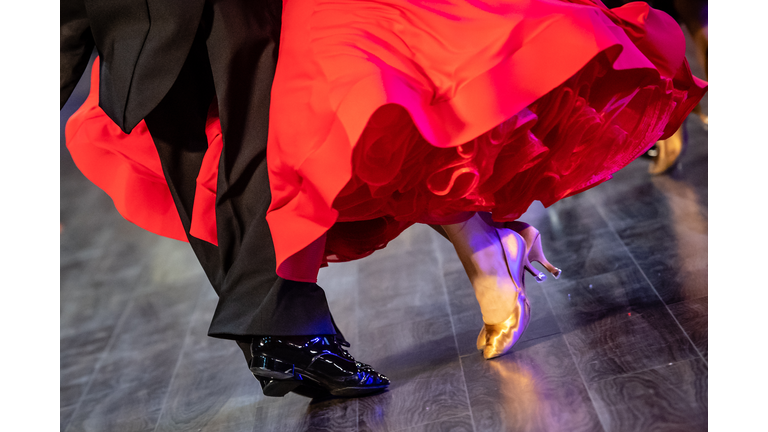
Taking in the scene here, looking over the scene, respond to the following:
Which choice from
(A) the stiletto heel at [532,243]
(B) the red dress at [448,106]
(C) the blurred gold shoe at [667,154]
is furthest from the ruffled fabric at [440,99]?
(C) the blurred gold shoe at [667,154]

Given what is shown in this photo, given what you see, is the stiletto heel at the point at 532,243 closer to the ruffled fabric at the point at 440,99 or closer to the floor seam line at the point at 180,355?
the ruffled fabric at the point at 440,99

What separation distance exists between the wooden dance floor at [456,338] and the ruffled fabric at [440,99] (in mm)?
361

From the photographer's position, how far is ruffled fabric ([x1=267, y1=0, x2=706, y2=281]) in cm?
112

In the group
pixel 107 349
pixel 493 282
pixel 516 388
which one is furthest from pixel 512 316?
pixel 107 349

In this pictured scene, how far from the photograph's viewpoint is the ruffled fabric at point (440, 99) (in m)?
1.12

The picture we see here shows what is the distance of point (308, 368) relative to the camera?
138 centimetres

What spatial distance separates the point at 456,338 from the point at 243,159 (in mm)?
683

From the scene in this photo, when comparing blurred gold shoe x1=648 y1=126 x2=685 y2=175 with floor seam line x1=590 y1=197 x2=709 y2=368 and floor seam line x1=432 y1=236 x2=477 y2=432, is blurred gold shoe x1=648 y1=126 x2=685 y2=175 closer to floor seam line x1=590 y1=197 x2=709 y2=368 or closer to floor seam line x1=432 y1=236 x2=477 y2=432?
floor seam line x1=590 y1=197 x2=709 y2=368

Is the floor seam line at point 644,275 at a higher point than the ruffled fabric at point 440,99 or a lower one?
lower

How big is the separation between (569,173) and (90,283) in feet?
6.74

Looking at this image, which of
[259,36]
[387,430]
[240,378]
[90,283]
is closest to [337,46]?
[259,36]

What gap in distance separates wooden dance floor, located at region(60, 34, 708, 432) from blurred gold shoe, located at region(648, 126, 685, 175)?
0.05 metres

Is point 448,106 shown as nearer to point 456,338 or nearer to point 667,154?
point 456,338

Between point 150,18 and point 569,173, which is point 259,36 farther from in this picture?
point 569,173
